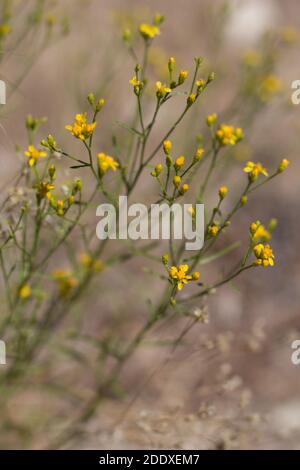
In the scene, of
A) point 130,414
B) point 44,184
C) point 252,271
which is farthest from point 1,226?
point 252,271

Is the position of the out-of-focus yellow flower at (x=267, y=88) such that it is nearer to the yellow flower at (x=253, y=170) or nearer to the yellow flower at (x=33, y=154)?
the yellow flower at (x=253, y=170)

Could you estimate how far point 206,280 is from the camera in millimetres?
5273

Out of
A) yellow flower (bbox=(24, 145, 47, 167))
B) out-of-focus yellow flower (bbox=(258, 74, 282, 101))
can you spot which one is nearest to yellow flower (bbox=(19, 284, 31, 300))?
yellow flower (bbox=(24, 145, 47, 167))

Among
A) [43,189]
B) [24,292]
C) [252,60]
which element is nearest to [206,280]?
[252,60]

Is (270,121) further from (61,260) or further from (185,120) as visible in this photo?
(61,260)

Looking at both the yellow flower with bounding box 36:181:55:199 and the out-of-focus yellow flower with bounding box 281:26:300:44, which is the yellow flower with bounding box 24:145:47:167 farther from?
the out-of-focus yellow flower with bounding box 281:26:300:44

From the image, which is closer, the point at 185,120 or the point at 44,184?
the point at 44,184

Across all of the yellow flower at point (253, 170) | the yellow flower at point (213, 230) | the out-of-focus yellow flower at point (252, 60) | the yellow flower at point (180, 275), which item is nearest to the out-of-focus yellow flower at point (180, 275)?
the yellow flower at point (180, 275)

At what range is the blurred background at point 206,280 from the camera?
3.62 metres

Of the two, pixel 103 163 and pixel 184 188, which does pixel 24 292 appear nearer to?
pixel 103 163

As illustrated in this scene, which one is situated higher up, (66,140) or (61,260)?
(66,140)
